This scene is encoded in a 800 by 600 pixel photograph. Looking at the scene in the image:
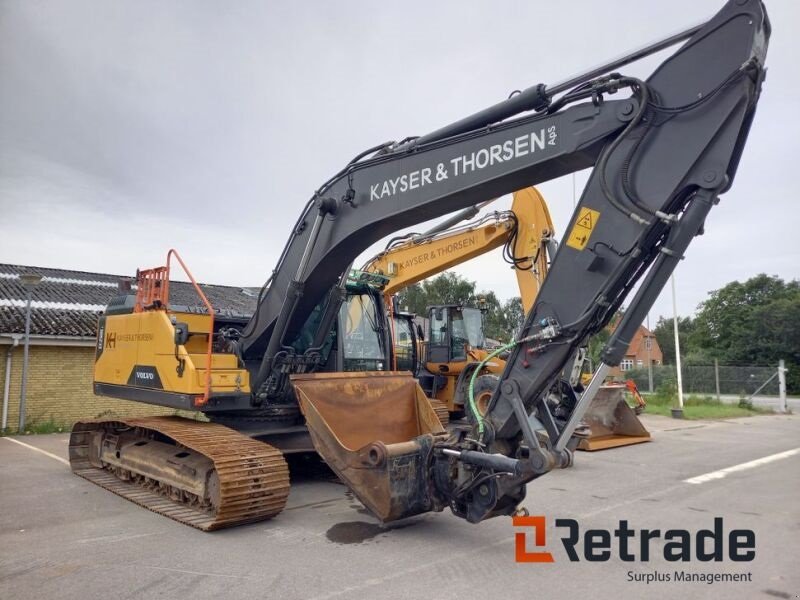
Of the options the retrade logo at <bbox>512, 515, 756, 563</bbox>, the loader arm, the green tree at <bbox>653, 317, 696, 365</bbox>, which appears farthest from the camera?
the green tree at <bbox>653, 317, 696, 365</bbox>

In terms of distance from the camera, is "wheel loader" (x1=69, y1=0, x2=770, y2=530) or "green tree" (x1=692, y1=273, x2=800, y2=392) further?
"green tree" (x1=692, y1=273, x2=800, y2=392)

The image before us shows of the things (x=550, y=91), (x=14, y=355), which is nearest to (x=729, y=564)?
(x=550, y=91)

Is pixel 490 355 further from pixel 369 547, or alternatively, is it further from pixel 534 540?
pixel 369 547

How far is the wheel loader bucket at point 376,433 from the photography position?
16.6 feet

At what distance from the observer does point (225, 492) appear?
5.34m

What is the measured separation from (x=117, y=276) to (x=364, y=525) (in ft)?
50.7

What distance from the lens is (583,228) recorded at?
455 centimetres

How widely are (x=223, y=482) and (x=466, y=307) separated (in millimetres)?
8026

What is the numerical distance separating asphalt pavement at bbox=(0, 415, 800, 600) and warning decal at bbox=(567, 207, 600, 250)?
239cm

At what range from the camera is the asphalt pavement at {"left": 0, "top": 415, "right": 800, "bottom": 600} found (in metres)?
4.14

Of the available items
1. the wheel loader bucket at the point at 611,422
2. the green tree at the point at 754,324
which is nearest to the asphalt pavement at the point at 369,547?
the wheel loader bucket at the point at 611,422

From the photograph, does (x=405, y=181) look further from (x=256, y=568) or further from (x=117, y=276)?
(x=117, y=276)

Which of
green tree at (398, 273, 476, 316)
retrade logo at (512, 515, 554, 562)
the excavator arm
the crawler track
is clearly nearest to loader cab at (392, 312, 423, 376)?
the excavator arm

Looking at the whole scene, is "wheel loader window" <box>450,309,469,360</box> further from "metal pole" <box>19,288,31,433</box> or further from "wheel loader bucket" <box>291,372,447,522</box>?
"metal pole" <box>19,288,31,433</box>
